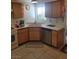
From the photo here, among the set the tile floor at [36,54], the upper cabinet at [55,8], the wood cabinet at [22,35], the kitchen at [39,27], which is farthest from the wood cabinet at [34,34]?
the tile floor at [36,54]

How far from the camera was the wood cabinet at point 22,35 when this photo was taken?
531cm

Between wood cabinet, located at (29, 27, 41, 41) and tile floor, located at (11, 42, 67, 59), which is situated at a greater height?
wood cabinet, located at (29, 27, 41, 41)

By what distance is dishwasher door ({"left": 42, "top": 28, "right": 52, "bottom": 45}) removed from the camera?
17.0 feet

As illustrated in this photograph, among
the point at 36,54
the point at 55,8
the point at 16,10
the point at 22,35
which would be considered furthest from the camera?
the point at 22,35

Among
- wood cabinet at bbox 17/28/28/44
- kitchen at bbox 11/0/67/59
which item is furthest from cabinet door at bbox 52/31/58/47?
wood cabinet at bbox 17/28/28/44

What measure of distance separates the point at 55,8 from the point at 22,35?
201 centimetres

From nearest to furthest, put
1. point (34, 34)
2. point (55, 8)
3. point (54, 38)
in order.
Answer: point (54, 38) < point (55, 8) < point (34, 34)

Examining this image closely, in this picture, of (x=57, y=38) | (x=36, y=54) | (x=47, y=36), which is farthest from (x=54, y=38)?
(x=36, y=54)

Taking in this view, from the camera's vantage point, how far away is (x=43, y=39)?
577 centimetres

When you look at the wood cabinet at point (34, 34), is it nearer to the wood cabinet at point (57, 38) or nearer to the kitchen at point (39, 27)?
the kitchen at point (39, 27)

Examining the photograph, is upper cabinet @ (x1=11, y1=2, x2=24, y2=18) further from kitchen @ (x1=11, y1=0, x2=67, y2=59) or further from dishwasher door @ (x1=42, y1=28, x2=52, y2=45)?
dishwasher door @ (x1=42, y1=28, x2=52, y2=45)

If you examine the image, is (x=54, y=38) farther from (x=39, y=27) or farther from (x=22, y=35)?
(x=22, y=35)

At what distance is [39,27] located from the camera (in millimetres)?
5883
